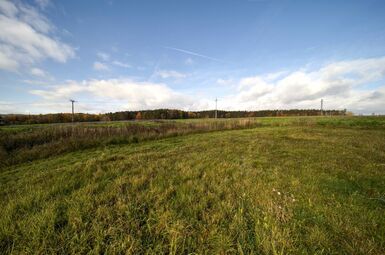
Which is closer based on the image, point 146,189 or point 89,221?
point 89,221

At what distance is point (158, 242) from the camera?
228cm

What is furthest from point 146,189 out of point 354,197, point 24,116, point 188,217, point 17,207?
point 24,116

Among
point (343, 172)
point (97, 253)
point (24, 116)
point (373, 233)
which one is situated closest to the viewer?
point (97, 253)

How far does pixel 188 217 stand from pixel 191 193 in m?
0.84

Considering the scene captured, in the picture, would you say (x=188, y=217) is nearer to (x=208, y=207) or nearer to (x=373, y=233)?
(x=208, y=207)

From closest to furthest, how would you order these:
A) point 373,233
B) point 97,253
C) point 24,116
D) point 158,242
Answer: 1. point 97,253
2. point 158,242
3. point 373,233
4. point 24,116

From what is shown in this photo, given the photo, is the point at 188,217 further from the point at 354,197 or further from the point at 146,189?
the point at 354,197

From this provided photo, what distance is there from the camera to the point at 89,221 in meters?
2.68

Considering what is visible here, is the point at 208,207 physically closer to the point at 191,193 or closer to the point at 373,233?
the point at 191,193

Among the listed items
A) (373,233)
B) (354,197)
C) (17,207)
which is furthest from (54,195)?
(354,197)

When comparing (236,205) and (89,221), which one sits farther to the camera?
(236,205)

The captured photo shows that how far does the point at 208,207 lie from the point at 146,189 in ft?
5.17

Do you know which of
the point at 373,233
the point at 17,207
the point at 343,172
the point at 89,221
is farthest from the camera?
the point at 343,172

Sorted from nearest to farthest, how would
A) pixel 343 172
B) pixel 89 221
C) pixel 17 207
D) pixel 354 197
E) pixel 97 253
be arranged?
1. pixel 97 253
2. pixel 89 221
3. pixel 17 207
4. pixel 354 197
5. pixel 343 172
